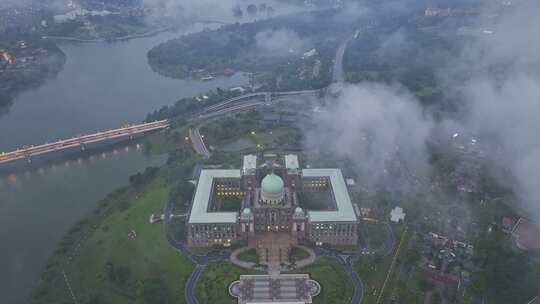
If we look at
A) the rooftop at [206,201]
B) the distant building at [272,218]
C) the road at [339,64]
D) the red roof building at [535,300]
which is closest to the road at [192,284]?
the distant building at [272,218]

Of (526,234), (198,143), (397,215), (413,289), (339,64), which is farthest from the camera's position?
(339,64)

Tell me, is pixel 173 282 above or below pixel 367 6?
below

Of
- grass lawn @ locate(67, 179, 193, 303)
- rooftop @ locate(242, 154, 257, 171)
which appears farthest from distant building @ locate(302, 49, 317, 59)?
grass lawn @ locate(67, 179, 193, 303)

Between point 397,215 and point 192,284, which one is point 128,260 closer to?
point 192,284

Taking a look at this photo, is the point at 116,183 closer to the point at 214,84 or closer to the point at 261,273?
the point at 261,273

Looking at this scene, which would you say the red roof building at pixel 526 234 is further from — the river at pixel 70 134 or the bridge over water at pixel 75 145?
the bridge over water at pixel 75 145

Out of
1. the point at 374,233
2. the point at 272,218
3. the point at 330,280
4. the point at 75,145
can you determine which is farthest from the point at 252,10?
the point at 330,280

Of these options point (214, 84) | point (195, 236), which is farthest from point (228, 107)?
point (195, 236)
